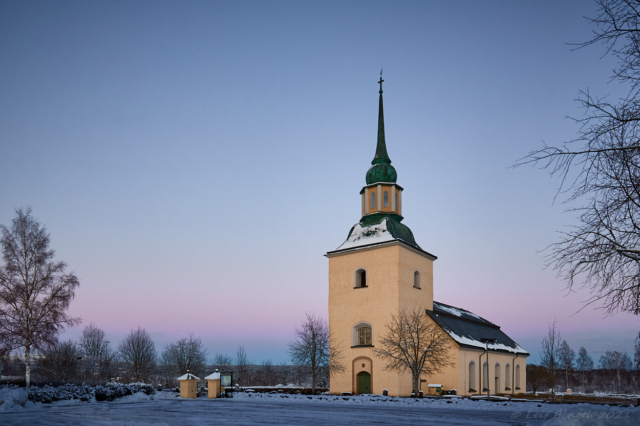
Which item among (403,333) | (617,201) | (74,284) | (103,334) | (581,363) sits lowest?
(581,363)

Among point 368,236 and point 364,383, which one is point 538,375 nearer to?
point 364,383

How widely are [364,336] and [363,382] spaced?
3.26 meters

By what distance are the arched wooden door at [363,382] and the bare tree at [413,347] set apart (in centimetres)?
199

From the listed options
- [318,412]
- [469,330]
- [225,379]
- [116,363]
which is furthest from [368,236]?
[116,363]

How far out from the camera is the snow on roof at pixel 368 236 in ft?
122

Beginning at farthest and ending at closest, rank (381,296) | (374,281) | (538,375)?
(538,375), (374,281), (381,296)

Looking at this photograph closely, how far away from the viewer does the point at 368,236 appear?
126 ft

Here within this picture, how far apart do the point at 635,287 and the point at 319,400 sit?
23.7 meters

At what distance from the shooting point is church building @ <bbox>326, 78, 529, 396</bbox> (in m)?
35.1

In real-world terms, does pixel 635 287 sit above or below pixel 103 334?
above

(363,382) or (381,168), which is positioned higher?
(381,168)

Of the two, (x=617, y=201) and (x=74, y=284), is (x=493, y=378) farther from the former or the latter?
(x=617, y=201)

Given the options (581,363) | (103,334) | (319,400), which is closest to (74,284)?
(319,400)

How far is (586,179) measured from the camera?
6.99m
